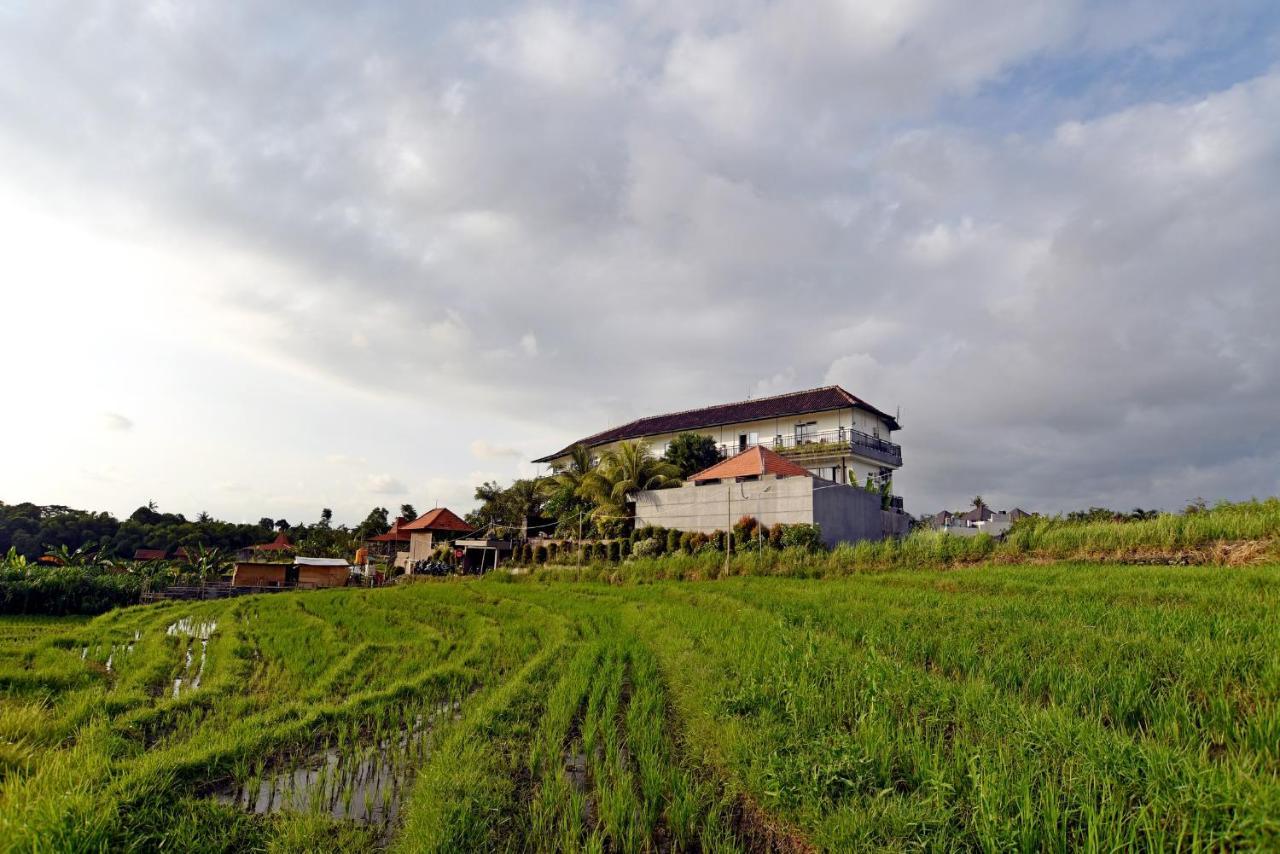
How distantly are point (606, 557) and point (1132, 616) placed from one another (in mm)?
19977

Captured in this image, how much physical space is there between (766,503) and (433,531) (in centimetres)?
2438

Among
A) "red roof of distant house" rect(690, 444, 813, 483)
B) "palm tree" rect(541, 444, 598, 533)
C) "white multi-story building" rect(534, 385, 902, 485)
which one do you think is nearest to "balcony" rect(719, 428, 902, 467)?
"white multi-story building" rect(534, 385, 902, 485)

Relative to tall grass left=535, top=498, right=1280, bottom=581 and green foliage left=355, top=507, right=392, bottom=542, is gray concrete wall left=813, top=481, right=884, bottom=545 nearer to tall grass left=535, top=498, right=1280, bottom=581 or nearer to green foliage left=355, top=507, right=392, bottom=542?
tall grass left=535, top=498, right=1280, bottom=581

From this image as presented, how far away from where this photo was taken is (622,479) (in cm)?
2805

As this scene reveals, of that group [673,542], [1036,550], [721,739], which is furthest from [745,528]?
[721,739]

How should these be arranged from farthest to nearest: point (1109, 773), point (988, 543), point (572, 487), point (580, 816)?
point (572, 487) < point (988, 543) < point (580, 816) < point (1109, 773)

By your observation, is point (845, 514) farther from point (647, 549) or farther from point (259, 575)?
point (259, 575)

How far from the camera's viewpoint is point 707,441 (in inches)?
1400

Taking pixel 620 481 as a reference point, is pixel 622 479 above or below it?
above

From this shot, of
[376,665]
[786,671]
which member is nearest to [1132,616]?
[786,671]

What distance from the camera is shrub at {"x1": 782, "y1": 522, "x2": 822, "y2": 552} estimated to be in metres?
20.9

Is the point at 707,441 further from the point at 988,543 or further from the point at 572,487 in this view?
the point at 988,543

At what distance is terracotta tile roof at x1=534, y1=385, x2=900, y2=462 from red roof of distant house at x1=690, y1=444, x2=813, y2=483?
851 centimetres

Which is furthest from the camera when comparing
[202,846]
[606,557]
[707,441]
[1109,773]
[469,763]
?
[707,441]
